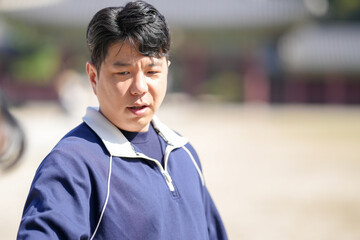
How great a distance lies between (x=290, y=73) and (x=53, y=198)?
17156mm

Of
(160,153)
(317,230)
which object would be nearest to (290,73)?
(317,230)

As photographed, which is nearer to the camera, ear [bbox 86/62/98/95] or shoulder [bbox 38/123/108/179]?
shoulder [bbox 38/123/108/179]

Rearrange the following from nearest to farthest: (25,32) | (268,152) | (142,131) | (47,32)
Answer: (142,131) < (268,152) < (47,32) < (25,32)

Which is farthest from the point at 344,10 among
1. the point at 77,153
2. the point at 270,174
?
the point at 77,153

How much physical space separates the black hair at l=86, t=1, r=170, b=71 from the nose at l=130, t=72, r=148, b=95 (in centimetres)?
6

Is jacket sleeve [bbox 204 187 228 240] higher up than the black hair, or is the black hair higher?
the black hair

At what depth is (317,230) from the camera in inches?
150

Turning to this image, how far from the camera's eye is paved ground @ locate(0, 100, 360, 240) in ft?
13.0

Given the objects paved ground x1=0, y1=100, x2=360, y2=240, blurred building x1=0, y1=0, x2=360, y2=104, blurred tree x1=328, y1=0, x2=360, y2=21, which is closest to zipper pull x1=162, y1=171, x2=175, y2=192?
paved ground x1=0, y1=100, x2=360, y2=240

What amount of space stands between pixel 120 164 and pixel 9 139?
346 cm

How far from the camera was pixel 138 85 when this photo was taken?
44.5 inches

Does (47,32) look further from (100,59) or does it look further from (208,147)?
(100,59)

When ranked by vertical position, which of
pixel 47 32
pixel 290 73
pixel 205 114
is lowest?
pixel 205 114

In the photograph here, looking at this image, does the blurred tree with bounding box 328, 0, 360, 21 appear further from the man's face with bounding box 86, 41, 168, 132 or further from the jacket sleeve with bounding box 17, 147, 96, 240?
the jacket sleeve with bounding box 17, 147, 96, 240
